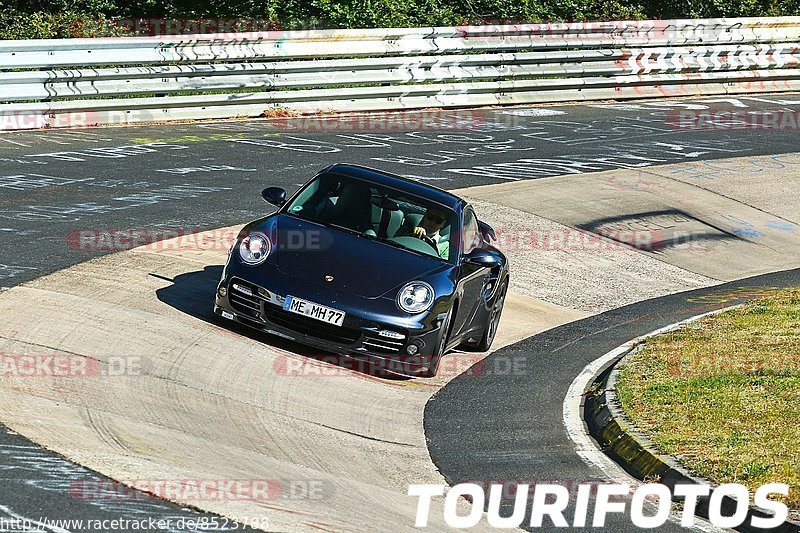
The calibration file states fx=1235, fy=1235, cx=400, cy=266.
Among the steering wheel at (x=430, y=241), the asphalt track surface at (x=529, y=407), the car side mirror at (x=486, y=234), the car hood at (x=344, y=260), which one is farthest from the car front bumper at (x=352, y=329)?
the car side mirror at (x=486, y=234)

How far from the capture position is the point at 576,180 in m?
18.6

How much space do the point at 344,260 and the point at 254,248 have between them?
2.47ft

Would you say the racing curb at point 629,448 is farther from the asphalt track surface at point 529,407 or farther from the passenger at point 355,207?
the passenger at point 355,207

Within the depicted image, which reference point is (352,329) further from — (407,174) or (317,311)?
(407,174)

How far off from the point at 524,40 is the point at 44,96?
9.63m

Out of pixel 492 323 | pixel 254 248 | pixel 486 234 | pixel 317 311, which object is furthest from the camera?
pixel 486 234

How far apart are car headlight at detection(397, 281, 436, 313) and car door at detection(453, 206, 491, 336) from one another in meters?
0.48

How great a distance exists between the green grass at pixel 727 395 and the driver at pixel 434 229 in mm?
1831

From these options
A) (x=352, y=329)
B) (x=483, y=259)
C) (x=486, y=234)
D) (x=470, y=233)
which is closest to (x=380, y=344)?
(x=352, y=329)

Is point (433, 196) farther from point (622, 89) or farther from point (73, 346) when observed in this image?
point (622, 89)

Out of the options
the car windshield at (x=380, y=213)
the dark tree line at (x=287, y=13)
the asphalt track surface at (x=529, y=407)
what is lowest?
the asphalt track surface at (x=529, y=407)

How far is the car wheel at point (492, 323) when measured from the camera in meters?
11.2

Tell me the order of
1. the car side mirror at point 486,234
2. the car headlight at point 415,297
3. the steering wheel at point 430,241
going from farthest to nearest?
the car side mirror at point 486,234
the steering wheel at point 430,241
the car headlight at point 415,297

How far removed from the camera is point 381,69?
21438 mm
